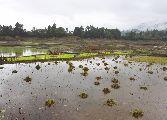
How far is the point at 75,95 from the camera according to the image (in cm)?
Result: 2702

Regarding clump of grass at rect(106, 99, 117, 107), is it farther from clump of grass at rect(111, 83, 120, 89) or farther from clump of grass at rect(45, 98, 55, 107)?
clump of grass at rect(111, 83, 120, 89)

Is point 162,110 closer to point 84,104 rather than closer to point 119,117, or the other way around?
point 119,117

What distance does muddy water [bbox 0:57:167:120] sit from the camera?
21359 millimetres

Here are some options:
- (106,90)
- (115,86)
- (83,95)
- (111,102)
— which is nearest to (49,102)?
(83,95)

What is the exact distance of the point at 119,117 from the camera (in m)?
21.1

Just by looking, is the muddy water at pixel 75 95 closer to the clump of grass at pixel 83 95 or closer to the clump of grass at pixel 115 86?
the clump of grass at pixel 83 95

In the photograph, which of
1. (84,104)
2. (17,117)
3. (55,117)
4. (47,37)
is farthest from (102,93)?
(47,37)

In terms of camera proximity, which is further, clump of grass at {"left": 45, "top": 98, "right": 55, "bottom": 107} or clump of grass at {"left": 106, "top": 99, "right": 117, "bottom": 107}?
clump of grass at {"left": 106, "top": 99, "right": 117, "bottom": 107}

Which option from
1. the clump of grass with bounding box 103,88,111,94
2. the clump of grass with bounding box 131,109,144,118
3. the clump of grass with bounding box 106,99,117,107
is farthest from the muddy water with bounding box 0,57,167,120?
the clump of grass with bounding box 103,88,111,94

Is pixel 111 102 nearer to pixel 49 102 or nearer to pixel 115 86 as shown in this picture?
pixel 49 102

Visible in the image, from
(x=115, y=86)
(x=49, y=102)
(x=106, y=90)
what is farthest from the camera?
(x=115, y=86)

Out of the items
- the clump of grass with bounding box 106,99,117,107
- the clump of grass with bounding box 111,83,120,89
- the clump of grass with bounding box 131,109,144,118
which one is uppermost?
the clump of grass with bounding box 111,83,120,89

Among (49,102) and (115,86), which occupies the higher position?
(49,102)

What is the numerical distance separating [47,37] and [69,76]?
348 feet
